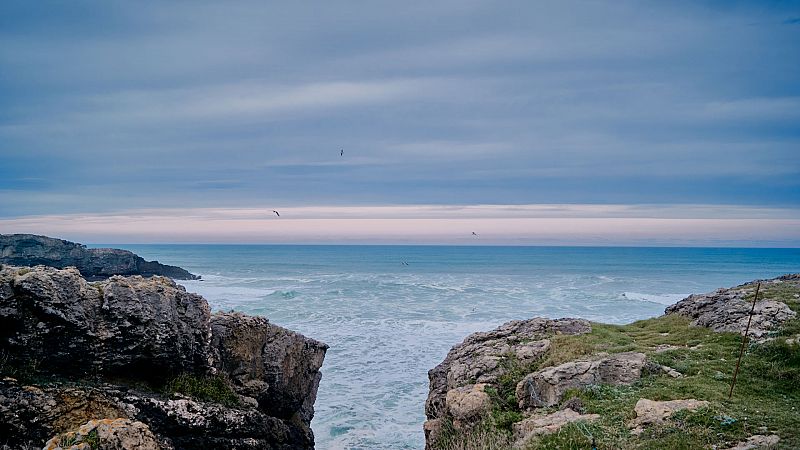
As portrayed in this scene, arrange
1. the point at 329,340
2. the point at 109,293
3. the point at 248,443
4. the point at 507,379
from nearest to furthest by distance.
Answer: the point at 109,293, the point at 248,443, the point at 507,379, the point at 329,340

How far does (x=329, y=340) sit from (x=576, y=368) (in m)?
20.8

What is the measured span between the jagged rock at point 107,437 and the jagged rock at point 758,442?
9525 mm

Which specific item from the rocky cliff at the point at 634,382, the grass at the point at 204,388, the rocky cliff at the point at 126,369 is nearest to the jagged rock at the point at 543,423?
the rocky cliff at the point at 634,382

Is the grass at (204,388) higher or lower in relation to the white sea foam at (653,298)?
higher

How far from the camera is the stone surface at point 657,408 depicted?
362 inches

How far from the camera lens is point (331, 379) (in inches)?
933

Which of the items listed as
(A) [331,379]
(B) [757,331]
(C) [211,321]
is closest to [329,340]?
(A) [331,379]

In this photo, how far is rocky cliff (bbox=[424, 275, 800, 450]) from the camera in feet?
28.8

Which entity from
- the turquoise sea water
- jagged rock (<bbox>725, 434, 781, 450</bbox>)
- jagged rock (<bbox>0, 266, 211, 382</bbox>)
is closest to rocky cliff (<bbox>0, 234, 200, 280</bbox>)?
the turquoise sea water

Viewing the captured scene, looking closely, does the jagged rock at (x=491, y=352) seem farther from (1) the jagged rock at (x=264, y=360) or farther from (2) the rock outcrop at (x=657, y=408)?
(2) the rock outcrop at (x=657, y=408)

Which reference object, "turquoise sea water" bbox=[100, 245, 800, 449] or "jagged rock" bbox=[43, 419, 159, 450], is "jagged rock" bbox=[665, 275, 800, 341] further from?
"jagged rock" bbox=[43, 419, 159, 450]

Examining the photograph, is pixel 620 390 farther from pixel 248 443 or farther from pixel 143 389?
pixel 143 389

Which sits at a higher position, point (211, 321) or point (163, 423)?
point (211, 321)

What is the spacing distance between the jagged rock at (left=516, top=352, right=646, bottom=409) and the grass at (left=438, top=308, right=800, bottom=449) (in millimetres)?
326
